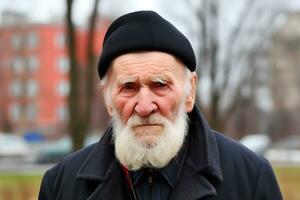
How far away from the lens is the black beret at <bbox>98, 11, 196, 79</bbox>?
2.88 meters

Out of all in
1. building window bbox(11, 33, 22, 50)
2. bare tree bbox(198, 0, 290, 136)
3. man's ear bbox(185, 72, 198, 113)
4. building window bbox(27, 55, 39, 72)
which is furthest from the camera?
building window bbox(27, 55, 39, 72)

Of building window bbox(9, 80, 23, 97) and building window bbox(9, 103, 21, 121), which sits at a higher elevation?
building window bbox(9, 80, 23, 97)

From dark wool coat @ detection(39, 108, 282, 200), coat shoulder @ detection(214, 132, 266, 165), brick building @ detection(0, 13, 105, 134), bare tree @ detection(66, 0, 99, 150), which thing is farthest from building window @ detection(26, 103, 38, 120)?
coat shoulder @ detection(214, 132, 266, 165)

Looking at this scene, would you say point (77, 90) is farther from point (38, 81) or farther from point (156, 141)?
point (38, 81)

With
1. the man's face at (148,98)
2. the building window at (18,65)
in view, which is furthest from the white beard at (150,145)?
the building window at (18,65)

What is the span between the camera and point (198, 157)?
2953 millimetres

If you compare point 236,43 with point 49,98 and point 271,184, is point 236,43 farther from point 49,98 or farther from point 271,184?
point 49,98

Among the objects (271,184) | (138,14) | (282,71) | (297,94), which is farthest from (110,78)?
(297,94)

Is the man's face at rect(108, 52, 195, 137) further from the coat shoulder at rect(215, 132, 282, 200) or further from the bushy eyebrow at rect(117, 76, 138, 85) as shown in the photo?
the coat shoulder at rect(215, 132, 282, 200)

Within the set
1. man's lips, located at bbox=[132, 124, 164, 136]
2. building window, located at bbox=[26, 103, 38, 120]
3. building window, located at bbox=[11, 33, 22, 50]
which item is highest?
man's lips, located at bbox=[132, 124, 164, 136]

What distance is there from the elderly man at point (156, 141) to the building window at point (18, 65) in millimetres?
71445

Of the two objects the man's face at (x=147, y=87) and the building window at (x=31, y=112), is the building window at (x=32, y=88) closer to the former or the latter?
the building window at (x=31, y=112)

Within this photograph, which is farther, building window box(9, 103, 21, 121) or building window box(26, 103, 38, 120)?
building window box(26, 103, 38, 120)

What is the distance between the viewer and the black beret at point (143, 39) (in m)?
2.88
